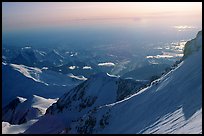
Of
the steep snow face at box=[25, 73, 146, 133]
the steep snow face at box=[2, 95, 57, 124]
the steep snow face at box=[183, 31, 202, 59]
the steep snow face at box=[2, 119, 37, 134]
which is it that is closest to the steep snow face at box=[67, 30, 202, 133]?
the steep snow face at box=[183, 31, 202, 59]

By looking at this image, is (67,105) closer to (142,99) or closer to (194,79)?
(142,99)

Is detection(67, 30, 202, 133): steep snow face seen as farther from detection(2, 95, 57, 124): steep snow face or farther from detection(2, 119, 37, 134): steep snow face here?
detection(2, 95, 57, 124): steep snow face

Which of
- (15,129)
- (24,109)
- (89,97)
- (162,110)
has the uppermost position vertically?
(162,110)

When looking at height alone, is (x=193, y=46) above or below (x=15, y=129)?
above

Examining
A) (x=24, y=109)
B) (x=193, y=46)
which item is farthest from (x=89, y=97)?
(x=193, y=46)

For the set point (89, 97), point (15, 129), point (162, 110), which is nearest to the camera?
point (162, 110)

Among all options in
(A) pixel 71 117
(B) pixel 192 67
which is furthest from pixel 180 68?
(A) pixel 71 117

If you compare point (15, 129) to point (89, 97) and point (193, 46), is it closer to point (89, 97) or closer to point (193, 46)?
point (89, 97)
